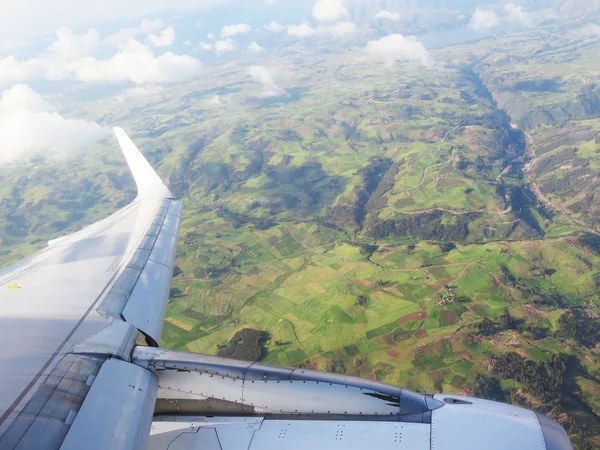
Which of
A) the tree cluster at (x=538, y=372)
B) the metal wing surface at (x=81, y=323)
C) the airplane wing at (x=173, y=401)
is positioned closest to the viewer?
the airplane wing at (x=173, y=401)

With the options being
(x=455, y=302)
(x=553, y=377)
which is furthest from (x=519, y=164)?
(x=553, y=377)

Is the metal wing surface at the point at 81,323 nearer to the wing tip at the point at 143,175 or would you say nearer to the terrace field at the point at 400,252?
the wing tip at the point at 143,175

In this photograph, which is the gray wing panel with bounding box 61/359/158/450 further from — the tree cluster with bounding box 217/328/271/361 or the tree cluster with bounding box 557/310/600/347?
the tree cluster with bounding box 557/310/600/347

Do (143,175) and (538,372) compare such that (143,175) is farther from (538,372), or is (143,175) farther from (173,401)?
(538,372)

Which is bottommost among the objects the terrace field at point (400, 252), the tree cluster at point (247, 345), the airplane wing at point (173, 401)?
the terrace field at point (400, 252)

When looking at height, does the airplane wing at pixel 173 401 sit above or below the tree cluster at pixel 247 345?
above

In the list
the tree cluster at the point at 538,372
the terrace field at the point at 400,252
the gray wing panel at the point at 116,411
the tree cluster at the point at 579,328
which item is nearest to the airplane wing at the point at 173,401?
the gray wing panel at the point at 116,411
